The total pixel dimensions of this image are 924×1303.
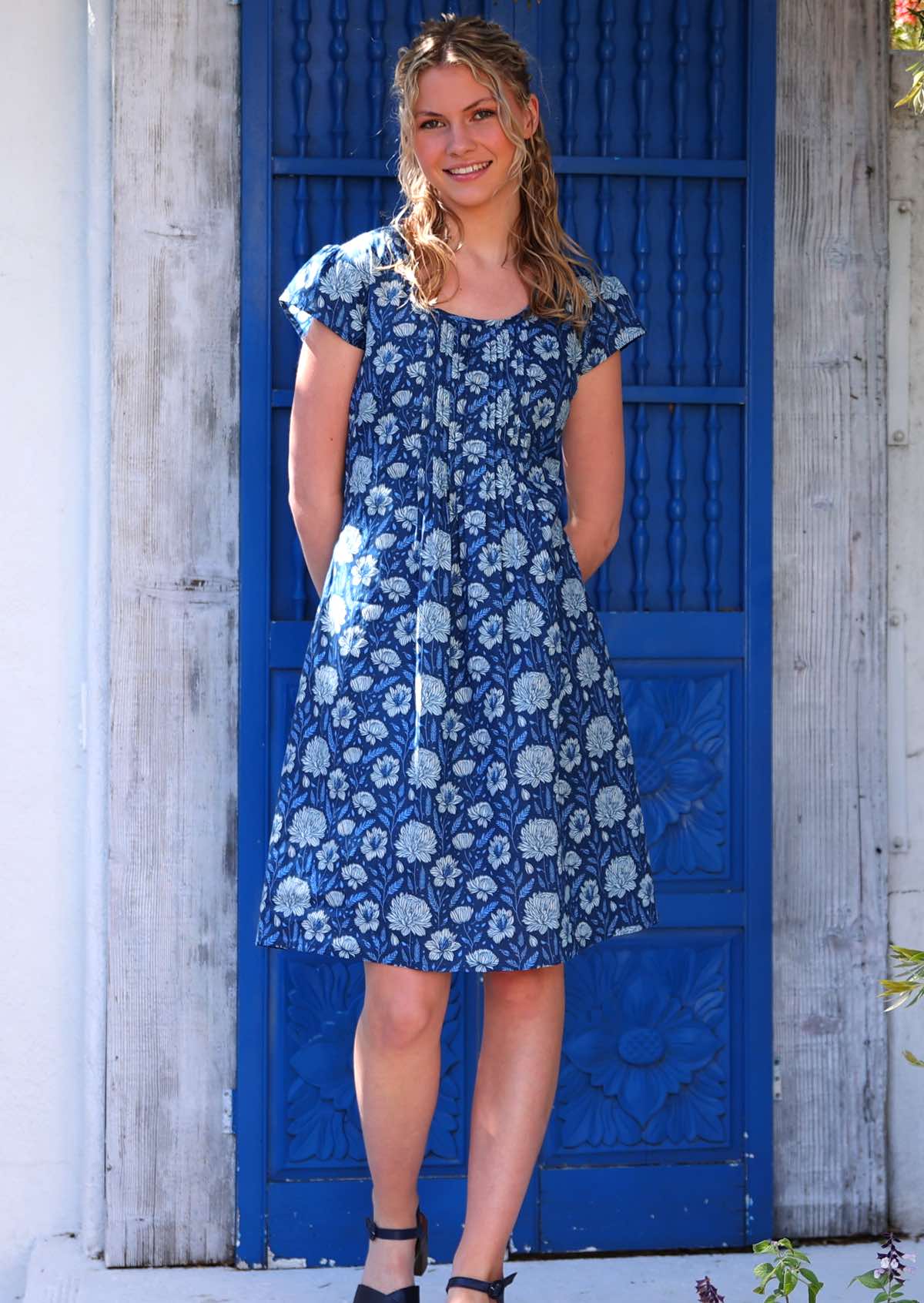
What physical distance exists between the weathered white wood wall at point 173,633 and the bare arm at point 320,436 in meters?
0.44

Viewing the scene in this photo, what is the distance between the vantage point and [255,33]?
2.77 meters

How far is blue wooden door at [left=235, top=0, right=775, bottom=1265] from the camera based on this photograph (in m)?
2.81

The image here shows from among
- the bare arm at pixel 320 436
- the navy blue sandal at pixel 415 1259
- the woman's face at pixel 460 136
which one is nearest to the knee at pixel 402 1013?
the navy blue sandal at pixel 415 1259

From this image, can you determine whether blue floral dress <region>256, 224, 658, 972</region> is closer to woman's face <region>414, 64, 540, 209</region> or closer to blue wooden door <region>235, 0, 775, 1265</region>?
woman's face <region>414, 64, 540, 209</region>

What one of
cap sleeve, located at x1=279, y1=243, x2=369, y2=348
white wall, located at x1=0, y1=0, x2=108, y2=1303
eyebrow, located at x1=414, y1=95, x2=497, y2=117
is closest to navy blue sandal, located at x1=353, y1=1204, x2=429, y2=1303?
white wall, located at x1=0, y1=0, x2=108, y2=1303

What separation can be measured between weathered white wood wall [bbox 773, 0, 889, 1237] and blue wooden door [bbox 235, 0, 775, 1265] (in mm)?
63

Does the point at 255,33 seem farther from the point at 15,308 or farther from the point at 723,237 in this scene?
the point at 723,237

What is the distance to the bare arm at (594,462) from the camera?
2500 millimetres

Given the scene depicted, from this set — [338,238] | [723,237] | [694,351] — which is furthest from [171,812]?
[723,237]

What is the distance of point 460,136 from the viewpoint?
2318mm

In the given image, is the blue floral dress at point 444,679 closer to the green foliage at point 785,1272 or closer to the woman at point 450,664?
the woman at point 450,664

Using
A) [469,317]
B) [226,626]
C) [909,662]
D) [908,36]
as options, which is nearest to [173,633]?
[226,626]

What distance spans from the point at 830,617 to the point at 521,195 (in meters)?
1.00

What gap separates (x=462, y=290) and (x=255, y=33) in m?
0.76
